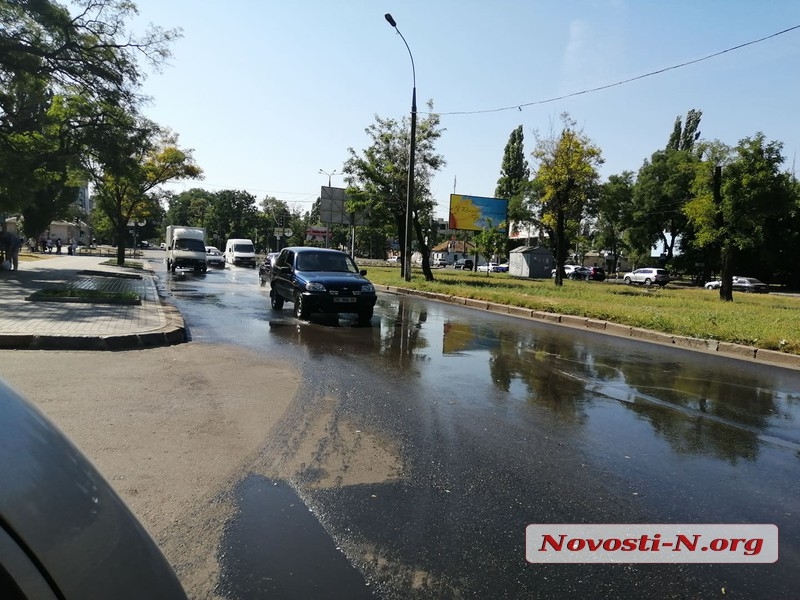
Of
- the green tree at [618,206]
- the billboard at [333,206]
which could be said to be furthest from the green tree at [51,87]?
the green tree at [618,206]

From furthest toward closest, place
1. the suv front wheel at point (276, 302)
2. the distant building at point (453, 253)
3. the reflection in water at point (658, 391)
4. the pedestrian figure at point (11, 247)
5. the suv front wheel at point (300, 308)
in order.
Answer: the distant building at point (453, 253) < the pedestrian figure at point (11, 247) < the suv front wheel at point (276, 302) < the suv front wheel at point (300, 308) < the reflection in water at point (658, 391)

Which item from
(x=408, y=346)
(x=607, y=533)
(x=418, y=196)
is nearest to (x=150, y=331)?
(x=408, y=346)

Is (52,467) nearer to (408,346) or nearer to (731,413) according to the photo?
(731,413)

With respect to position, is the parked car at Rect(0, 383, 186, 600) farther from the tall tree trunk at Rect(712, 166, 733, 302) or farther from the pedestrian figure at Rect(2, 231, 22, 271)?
the tall tree trunk at Rect(712, 166, 733, 302)

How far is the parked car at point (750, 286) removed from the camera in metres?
46.1

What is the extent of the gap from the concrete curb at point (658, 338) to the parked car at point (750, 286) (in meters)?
37.4

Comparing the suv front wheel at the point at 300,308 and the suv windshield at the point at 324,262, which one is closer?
the suv front wheel at the point at 300,308

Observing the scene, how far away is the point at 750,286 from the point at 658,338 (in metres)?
41.2

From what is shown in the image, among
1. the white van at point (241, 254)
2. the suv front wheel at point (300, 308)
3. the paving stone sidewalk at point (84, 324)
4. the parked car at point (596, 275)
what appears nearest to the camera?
the paving stone sidewalk at point (84, 324)

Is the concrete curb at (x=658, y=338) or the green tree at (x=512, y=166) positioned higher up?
the green tree at (x=512, y=166)

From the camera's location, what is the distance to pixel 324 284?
41.5ft

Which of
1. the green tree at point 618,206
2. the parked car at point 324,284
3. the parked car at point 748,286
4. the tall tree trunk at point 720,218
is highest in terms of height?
the green tree at point 618,206

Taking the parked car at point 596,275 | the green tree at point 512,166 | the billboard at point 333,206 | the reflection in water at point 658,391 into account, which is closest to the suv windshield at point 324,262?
the reflection in water at point 658,391

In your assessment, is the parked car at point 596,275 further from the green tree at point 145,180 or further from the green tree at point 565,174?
the green tree at point 145,180
